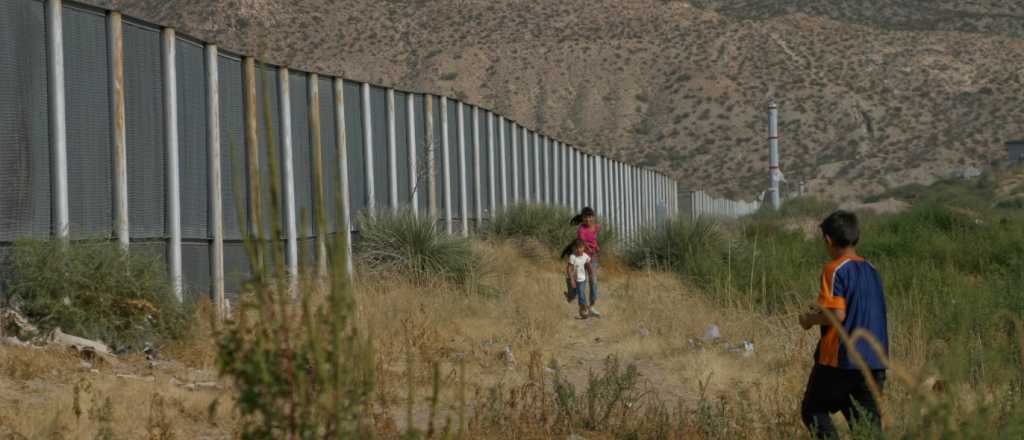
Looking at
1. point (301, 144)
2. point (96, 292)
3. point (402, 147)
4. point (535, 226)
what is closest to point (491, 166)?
point (535, 226)

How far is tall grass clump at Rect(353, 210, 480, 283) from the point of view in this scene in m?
16.5

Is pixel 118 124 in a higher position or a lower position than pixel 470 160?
lower

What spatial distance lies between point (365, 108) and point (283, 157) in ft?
11.0

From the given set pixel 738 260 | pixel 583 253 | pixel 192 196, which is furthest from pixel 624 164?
pixel 192 196

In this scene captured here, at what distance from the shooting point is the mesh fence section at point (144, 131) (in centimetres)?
1187

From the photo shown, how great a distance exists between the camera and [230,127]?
13820mm

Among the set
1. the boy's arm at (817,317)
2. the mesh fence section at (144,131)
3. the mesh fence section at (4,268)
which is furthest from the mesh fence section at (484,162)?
the boy's arm at (817,317)

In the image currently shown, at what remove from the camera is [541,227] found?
2388 cm

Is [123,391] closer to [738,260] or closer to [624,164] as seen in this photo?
[738,260]

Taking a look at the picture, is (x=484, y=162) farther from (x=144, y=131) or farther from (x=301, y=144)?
(x=144, y=131)

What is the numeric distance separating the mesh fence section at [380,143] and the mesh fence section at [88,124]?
7323 millimetres

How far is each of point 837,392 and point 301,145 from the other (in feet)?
33.8

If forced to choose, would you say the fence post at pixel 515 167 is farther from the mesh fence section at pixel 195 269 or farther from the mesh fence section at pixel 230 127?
the mesh fence section at pixel 195 269

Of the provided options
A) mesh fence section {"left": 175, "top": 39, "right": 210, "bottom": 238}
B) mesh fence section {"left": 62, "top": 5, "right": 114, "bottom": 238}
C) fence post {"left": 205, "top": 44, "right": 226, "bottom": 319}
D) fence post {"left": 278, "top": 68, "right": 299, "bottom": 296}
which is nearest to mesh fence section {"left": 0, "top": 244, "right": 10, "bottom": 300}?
mesh fence section {"left": 62, "top": 5, "right": 114, "bottom": 238}
